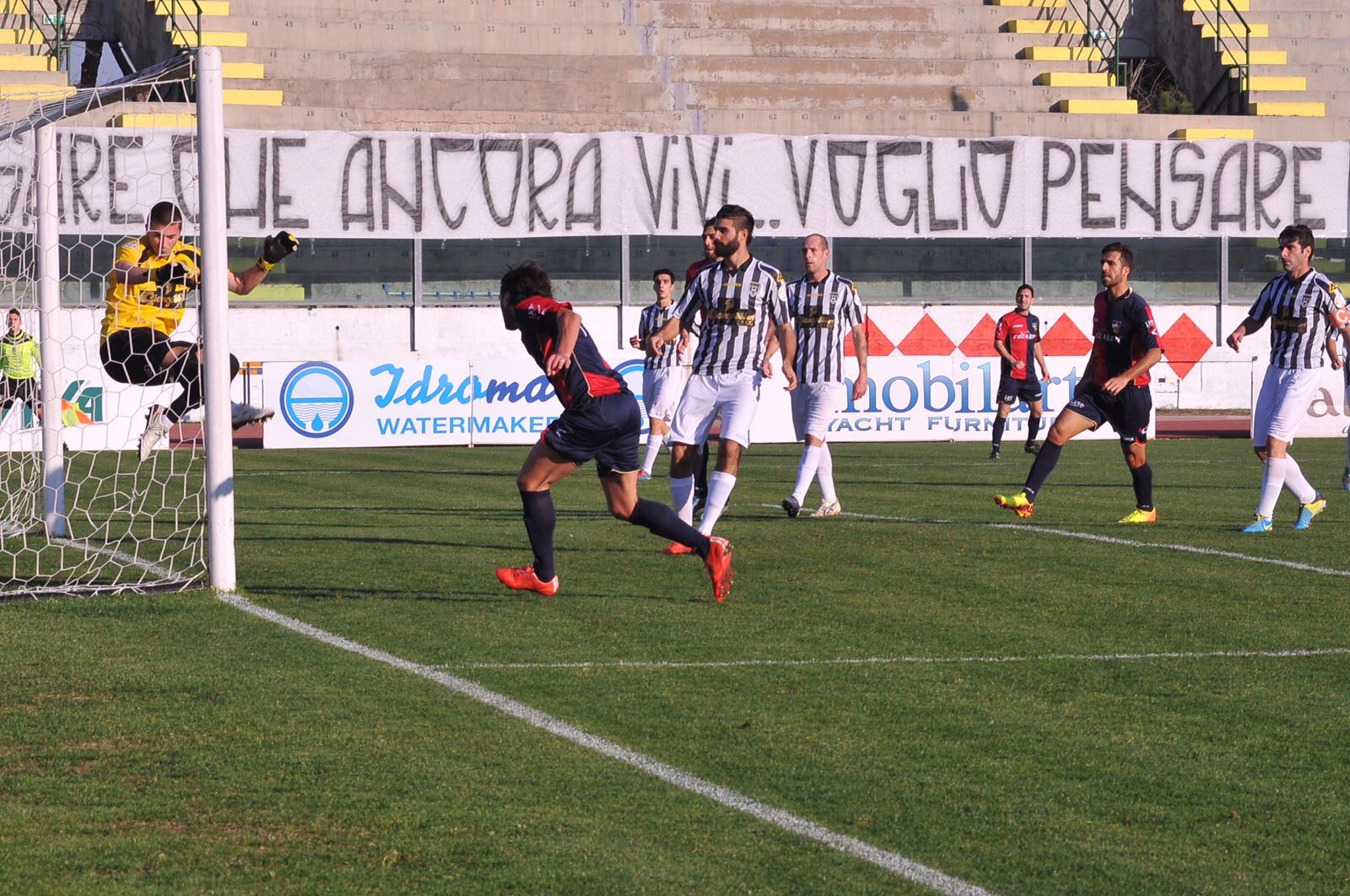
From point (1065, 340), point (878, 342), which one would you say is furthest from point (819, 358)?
point (1065, 340)

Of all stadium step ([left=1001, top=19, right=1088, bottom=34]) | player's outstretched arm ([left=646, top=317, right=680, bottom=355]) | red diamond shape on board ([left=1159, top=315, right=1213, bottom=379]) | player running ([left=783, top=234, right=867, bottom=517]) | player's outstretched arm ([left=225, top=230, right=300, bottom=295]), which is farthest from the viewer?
stadium step ([left=1001, top=19, right=1088, bottom=34])

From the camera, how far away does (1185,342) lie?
3281 cm

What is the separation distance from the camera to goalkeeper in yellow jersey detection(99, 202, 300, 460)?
404 inches

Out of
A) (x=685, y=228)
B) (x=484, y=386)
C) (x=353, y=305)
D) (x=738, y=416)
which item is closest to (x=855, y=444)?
(x=484, y=386)

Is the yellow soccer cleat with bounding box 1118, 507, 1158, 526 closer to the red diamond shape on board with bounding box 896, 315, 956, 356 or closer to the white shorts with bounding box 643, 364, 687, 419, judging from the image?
the white shorts with bounding box 643, 364, 687, 419

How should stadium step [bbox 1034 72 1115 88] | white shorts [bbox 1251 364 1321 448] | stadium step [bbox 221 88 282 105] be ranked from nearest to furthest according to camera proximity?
1. white shorts [bbox 1251 364 1321 448]
2. stadium step [bbox 221 88 282 105]
3. stadium step [bbox 1034 72 1115 88]

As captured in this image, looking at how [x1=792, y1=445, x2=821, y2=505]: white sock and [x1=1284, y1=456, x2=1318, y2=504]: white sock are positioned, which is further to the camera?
[x1=792, y1=445, x2=821, y2=505]: white sock

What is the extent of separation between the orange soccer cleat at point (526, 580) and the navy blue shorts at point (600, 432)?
63cm

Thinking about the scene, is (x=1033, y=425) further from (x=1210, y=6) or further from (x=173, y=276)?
(x=1210, y=6)

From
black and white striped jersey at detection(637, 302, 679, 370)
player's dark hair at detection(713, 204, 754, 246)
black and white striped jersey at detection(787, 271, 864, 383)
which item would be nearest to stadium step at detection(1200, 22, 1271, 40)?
black and white striped jersey at detection(637, 302, 679, 370)

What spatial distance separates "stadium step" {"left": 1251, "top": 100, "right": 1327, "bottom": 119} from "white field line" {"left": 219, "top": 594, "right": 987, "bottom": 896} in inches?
1196

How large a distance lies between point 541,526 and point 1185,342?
85.8 feet

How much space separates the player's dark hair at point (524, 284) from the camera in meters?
8.39

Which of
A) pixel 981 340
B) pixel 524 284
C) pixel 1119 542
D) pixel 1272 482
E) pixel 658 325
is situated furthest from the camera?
pixel 981 340
